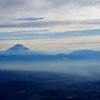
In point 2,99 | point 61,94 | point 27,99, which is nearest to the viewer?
point 2,99

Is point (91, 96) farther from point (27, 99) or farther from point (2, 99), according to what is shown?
point (2, 99)

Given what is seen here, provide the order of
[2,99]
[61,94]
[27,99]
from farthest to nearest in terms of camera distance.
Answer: [61,94], [27,99], [2,99]

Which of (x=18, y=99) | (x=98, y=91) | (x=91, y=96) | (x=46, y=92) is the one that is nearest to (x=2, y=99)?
(x=18, y=99)

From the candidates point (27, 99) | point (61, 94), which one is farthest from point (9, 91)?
point (61, 94)

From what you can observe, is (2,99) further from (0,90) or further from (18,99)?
(0,90)

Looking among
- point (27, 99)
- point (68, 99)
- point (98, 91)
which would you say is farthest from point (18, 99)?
point (98, 91)

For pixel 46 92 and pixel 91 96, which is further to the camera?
pixel 46 92

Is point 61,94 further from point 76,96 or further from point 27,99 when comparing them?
point 27,99

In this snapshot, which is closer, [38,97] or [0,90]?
[38,97]
